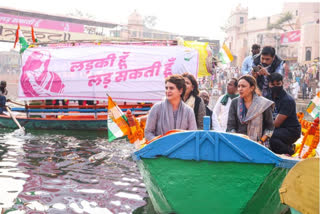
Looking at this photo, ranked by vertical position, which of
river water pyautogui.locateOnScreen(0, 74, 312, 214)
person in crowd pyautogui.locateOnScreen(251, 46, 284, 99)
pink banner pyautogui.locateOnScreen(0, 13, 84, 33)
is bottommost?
river water pyautogui.locateOnScreen(0, 74, 312, 214)

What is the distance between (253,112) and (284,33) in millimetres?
38751

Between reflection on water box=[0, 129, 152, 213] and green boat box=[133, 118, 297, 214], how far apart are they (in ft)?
4.28

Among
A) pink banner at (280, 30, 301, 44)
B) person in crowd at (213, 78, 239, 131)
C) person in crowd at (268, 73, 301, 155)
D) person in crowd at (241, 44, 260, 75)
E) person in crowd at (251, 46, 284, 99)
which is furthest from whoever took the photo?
pink banner at (280, 30, 301, 44)

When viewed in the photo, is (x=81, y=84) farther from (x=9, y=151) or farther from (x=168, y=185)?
(x=168, y=185)

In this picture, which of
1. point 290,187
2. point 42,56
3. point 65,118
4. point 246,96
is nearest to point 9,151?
point 65,118

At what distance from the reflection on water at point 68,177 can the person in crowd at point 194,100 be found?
4.85 feet

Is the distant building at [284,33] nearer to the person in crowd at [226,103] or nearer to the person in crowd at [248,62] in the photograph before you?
the person in crowd at [248,62]

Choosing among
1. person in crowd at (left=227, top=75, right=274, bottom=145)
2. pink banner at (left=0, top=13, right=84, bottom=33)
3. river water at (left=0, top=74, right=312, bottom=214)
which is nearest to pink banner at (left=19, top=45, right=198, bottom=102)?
river water at (left=0, top=74, right=312, bottom=214)

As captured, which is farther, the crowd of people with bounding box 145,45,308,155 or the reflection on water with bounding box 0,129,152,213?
the reflection on water with bounding box 0,129,152,213

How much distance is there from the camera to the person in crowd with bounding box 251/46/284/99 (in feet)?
21.0

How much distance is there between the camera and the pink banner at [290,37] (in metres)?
39.1

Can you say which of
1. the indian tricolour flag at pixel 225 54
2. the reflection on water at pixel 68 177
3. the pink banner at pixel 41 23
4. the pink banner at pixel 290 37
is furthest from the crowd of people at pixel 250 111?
the pink banner at pixel 41 23

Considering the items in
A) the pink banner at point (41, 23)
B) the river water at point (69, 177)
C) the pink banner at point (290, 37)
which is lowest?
the river water at point (69, 177)

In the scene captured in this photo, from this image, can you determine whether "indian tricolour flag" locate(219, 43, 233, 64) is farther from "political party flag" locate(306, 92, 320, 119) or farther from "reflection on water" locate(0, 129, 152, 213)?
"political party flag" locate(306, 92, 320, 119)
